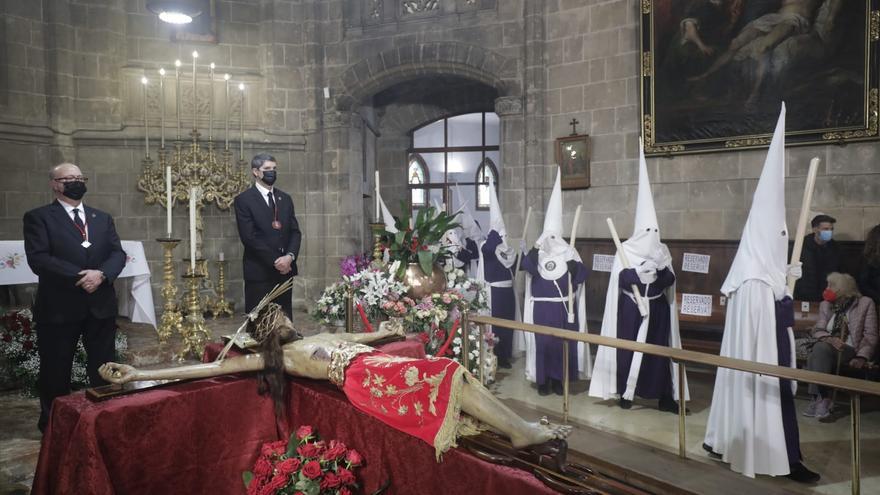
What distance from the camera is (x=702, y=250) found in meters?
6.25

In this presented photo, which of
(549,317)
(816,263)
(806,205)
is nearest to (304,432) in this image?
(806,205)

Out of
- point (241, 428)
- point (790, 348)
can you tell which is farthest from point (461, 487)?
point (790, 348)

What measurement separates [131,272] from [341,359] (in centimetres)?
377

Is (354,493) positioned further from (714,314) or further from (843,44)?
(843,44)

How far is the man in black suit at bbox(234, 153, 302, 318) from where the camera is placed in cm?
433

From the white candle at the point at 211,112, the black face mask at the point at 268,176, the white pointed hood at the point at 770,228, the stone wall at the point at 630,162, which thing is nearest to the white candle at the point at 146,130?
the white candle at the point at 211,112

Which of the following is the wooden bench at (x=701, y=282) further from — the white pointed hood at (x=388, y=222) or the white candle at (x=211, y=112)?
the white candle at (x=211, y=112)

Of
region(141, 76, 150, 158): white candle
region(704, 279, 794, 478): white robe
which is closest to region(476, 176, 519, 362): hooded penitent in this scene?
region(704, 279, 794, 478): white robe

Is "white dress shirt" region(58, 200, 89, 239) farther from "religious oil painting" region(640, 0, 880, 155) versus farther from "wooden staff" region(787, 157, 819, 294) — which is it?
"religious oil painting" region(640, 0, 880, 155)

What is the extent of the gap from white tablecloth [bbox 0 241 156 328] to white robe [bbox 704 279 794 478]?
4564mm

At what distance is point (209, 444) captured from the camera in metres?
2.36

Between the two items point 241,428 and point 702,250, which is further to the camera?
point 702,250

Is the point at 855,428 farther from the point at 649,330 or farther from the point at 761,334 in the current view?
the point at 649,330

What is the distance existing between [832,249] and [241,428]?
15.7 ft
